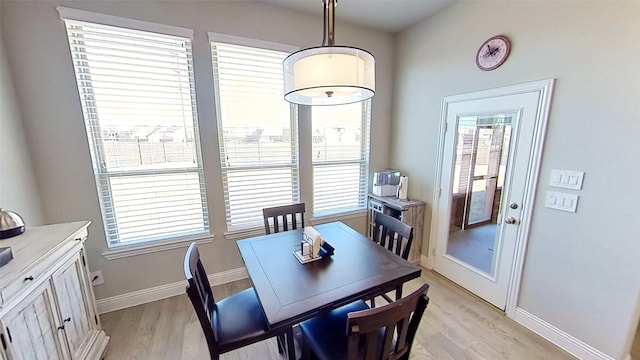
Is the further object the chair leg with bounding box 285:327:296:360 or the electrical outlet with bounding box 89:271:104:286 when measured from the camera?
the electrical outlet with bounding box 89:271:104:286

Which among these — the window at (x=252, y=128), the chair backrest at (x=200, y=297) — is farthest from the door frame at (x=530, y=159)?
the chair backrest at (x=200, y=297)

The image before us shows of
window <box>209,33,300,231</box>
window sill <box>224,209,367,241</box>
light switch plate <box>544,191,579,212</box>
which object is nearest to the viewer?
light switch plate <box>544,191,579,212</box>

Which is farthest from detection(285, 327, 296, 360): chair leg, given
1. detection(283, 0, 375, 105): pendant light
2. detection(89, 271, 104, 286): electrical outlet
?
detection(89, 271, 104, 286): electrical outlet

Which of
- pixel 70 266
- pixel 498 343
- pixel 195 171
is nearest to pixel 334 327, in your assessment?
pixel 498 343

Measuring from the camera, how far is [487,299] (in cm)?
235

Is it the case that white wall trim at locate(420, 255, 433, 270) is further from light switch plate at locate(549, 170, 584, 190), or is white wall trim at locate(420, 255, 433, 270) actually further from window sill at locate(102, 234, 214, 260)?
window sill at locate(102, 234, 214, 260)

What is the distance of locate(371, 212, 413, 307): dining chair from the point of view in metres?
1.79

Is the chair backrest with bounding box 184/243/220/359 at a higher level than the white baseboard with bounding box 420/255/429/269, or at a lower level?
higher

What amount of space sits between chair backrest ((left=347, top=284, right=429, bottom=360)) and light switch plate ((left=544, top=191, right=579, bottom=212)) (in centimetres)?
157

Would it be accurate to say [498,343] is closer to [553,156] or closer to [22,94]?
[553,156]

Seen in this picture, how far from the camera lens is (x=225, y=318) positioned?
1.53m

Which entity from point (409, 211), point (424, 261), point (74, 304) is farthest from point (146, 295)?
point (424, 261)

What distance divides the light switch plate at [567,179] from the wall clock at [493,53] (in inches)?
40.3

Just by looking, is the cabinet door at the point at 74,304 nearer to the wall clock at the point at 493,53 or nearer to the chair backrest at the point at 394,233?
the chair backrest at the point at 394,233
